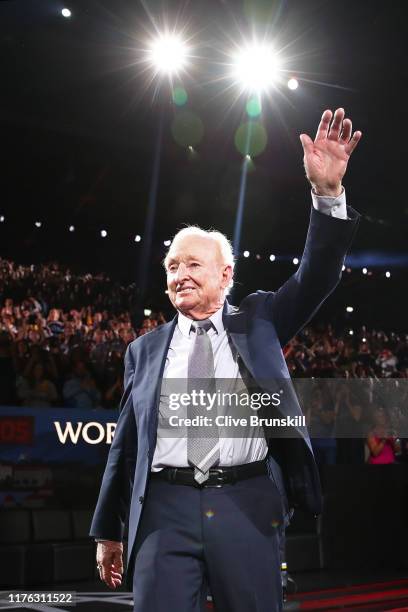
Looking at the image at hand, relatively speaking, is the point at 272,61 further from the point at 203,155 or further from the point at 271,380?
the point at 271,380

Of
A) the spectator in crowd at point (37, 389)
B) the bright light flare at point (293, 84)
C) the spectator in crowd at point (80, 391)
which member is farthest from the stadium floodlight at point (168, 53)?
the spectator in crowd at point (37, 389)

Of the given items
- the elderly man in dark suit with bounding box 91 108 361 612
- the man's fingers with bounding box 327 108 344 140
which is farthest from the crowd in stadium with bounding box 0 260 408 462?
the man's fingers with bounding box 327 108 344 140

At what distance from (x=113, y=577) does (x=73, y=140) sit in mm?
14002

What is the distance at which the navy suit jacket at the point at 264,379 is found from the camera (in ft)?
7.44

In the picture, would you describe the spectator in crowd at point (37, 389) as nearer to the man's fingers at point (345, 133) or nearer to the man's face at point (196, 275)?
the man's face at point (196, 275)

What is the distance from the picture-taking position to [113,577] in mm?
2455

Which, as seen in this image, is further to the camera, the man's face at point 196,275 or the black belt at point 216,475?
the man's face at point 196,275

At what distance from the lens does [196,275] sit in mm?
2416

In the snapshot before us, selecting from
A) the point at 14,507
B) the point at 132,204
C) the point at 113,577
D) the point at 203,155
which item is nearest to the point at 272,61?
the point at 203,155

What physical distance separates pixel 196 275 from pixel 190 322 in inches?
7.1

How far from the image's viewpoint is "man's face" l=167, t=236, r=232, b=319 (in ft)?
7.95

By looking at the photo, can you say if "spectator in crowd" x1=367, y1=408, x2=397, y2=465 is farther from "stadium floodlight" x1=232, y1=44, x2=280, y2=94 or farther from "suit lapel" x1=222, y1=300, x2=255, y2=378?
"suit lapel" x1=222, y1=300, x2=255, y2=378

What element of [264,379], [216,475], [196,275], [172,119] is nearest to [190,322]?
[196,275]

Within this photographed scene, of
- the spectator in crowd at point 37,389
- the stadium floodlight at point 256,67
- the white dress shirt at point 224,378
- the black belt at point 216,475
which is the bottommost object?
the black belt at point 216,475
